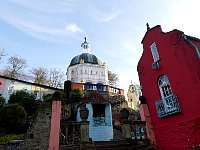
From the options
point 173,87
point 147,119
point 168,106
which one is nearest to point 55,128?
point 147,119

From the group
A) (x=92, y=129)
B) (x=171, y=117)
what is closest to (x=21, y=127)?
(x=92, y=129)

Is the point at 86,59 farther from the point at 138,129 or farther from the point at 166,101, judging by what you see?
the point at 166,101

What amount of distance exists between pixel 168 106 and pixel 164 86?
4.15 feet

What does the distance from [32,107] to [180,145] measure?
75.6 feet

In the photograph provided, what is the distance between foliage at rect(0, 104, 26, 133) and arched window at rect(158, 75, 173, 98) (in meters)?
15.8

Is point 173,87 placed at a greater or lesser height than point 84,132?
greater

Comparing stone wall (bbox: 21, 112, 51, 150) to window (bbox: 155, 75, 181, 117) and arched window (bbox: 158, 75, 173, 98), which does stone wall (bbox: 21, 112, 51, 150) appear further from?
arched window (bbox: 158, 75, 173, 98)

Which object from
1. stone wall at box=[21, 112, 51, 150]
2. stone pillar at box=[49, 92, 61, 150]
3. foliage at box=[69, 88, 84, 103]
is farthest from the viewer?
foliage at box=[69, 88, 84, 103]

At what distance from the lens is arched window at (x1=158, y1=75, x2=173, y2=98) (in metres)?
11.0

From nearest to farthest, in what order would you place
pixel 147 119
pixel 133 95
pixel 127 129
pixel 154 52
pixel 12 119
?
pixel 127 129 → pixel 147 119 → pixel 154 52 → pixel 12 119 → pixel 133 95

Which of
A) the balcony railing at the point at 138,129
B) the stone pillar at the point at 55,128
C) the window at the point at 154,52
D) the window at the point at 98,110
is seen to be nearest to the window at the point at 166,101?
the window at the point at 154,52

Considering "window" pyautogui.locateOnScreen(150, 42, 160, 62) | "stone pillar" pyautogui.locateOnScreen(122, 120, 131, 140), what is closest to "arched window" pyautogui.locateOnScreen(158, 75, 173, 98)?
"window" pyautogui.locateOnScreen(150, 42, 160, 62)

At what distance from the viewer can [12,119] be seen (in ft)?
66.1

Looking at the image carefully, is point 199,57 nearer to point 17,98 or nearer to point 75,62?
point 17,98
